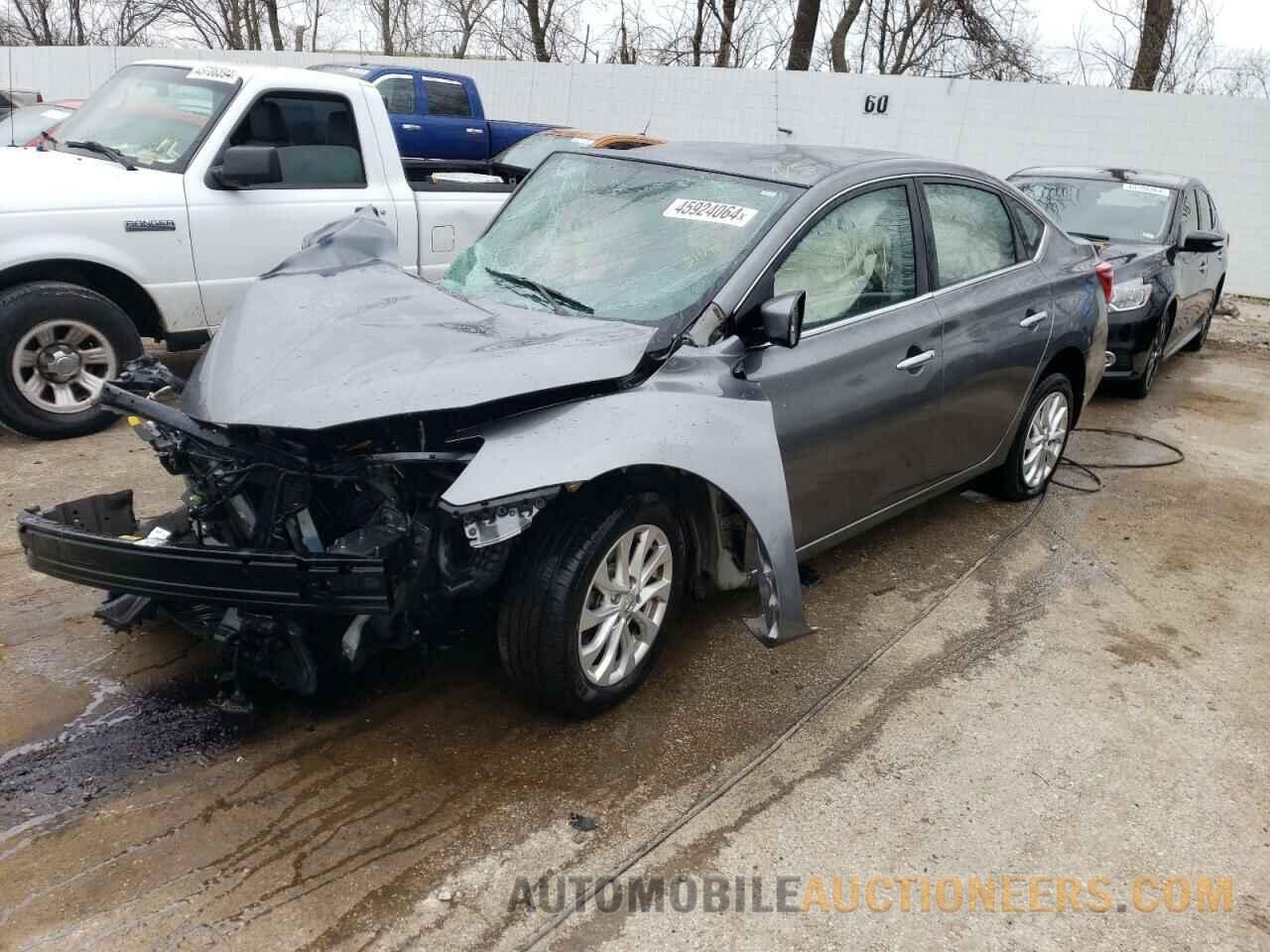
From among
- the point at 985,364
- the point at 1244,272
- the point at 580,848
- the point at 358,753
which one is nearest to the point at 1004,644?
the point at 985,364

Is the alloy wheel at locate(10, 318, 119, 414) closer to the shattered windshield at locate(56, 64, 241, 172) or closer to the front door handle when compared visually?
the shattered windshield at locate(56, 64, 241, 172)

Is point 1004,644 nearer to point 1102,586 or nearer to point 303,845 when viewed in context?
point 1102,586

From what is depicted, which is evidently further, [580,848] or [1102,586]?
[1102,586]

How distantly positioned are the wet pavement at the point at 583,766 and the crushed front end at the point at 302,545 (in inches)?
13.0

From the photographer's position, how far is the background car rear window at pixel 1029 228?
507cm

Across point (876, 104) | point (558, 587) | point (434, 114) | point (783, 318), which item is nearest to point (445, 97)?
point (434, 114)

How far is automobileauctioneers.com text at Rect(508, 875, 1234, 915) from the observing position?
2.65 m

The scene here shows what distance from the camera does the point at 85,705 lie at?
A: 3291mm

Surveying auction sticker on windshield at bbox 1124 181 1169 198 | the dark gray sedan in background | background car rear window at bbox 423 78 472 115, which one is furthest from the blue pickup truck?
auction sticker on windshield at bbox 1124 181 1169 198

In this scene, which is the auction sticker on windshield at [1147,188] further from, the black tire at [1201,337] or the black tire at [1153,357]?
the black tire at [1201,337]

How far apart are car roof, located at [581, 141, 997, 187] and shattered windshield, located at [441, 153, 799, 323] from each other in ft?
0.20

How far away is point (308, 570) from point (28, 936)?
1.04m

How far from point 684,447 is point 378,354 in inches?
37.5

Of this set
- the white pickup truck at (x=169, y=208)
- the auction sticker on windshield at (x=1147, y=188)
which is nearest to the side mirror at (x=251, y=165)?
the white pickup truck at (x=169, y=208)
